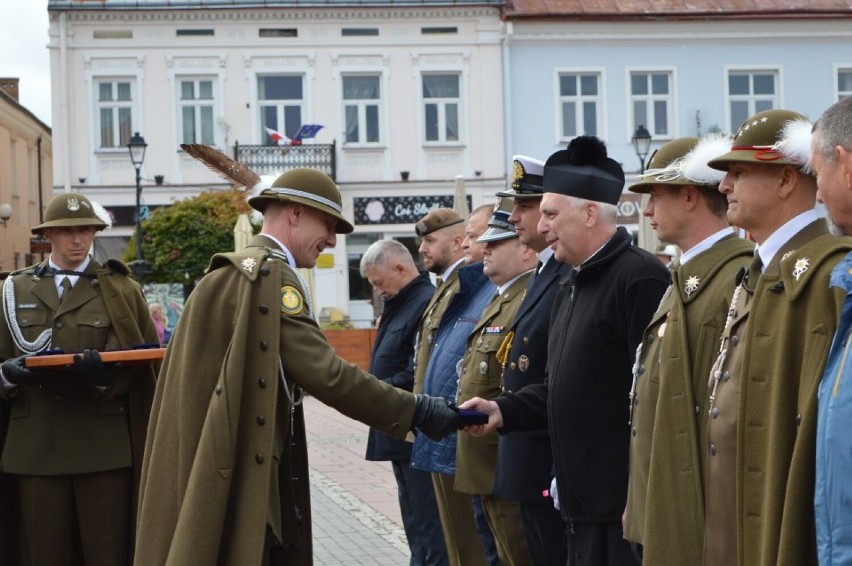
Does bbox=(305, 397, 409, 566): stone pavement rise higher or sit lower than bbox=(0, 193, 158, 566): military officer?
lower

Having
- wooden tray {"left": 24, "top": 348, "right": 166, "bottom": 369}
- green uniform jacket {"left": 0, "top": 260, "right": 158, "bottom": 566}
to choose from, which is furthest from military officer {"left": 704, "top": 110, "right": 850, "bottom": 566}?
green uniform jacket {"left": 0, "top": 260, "right": 158, "bottom": 566}

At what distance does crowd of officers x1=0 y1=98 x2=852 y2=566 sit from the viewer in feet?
11.0

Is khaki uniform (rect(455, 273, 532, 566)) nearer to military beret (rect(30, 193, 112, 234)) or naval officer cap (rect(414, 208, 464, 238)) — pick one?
naval officer cap (rect(414, 208, 464, 238))

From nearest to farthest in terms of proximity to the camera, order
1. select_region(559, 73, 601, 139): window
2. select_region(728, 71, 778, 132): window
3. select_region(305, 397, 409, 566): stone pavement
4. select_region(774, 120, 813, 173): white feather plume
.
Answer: select_region(774, 120, 813, 173): white feather plume → select_region(305, 397, 409, 566): stone pavement → select_region(559, 73, 601, 139): window → select_region(728, 71, 778, 132): window

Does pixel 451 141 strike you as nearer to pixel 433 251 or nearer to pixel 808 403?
pixel 433 251

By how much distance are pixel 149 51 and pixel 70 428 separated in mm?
27150


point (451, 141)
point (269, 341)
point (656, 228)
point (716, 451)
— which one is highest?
point (451, 141)

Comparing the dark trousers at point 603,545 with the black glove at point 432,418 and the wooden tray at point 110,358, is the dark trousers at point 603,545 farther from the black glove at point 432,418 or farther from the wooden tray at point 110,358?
the wooden tray at point 110,358

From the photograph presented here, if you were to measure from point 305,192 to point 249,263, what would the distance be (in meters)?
0.47

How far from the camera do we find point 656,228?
4.70 m

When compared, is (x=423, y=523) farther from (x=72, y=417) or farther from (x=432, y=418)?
(x=432, y=418)

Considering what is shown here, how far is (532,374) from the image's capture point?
555 centimetres

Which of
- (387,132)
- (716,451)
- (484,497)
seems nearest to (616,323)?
(716,451)

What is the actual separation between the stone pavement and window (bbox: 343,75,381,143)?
17942mm
